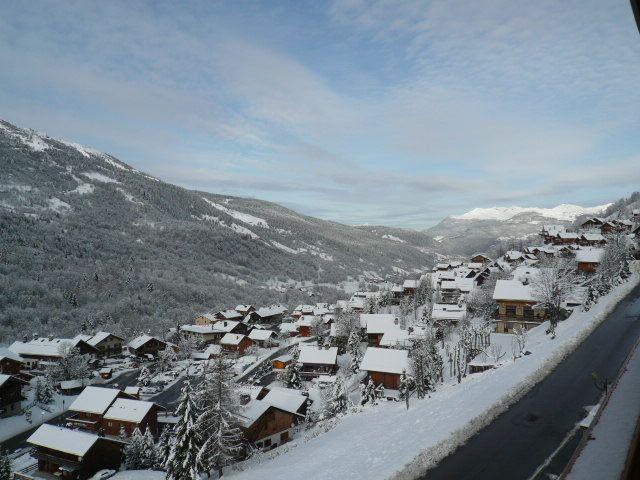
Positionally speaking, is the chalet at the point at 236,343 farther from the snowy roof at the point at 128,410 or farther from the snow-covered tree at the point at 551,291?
the snow-covered tree at the point at 551,291

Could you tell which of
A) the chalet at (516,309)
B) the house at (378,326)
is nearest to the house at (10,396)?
the house at (378,326)

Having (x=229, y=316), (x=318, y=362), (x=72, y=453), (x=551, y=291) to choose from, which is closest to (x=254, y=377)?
(x=318, y=362)

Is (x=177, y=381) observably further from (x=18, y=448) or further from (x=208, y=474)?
(x=208, y=474)

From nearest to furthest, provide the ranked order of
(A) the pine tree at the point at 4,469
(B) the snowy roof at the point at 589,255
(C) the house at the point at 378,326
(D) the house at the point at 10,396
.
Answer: (A) the pine tree at the point at 4,469 → (D) the house at the point at 10,396 → (C) the house at the point at 378,326 → (B) the snowy roof at the point at 589,255

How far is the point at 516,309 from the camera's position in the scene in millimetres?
55188

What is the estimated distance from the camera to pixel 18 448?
45.3 metres

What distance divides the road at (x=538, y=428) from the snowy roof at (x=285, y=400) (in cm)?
2743

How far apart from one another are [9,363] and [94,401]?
2913 cm

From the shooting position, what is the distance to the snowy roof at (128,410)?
1857 inches

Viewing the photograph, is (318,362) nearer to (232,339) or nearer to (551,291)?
(232,339)

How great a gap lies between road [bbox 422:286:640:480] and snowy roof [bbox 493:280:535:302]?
20090 mm

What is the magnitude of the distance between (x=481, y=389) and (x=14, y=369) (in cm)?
7710

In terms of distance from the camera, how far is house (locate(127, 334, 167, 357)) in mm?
85062

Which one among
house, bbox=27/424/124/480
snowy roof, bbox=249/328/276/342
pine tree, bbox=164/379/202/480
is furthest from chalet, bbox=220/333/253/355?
pine tree, bbox=164/379/202/480
